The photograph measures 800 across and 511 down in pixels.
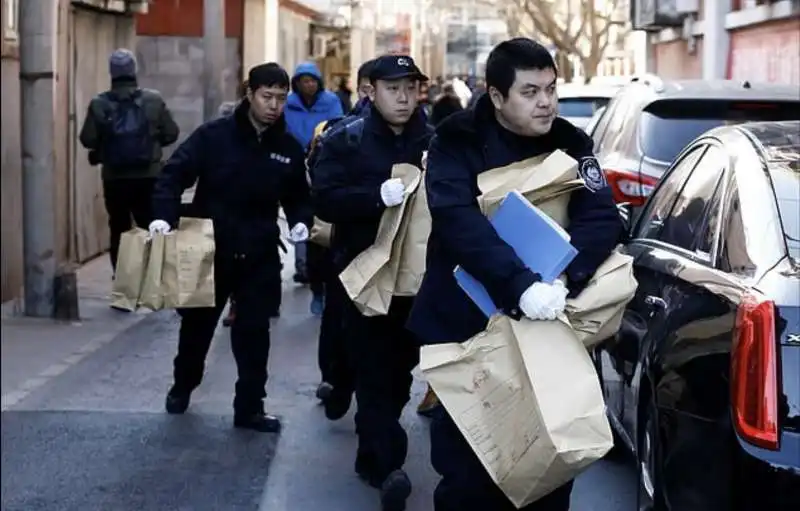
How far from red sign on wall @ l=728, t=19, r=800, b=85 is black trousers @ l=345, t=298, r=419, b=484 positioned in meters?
11.1

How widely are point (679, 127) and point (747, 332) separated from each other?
196 inches

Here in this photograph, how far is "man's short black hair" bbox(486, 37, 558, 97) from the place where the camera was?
4.48 metres

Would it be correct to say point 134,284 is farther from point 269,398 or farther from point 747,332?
point 747,332

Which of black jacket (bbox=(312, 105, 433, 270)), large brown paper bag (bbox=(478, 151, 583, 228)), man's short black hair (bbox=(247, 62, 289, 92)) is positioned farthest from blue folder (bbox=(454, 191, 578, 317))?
man's short black hair (bbox=(247, 62, 289, 92))

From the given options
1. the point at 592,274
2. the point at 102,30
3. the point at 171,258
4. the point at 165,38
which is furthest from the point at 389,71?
the point at 165,38

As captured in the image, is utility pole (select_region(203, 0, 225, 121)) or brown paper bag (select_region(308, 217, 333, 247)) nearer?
brown paper bag (select_region(308, 217, 333, 247))

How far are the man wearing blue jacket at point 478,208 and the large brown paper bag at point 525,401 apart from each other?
0.19 meters

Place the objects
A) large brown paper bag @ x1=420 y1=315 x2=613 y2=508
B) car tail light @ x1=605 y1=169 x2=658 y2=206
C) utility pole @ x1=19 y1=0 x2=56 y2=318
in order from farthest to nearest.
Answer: utility pole @ x1=19 y1=0 x2=56 y2=318
car tail light @ x1=605 y1=169 x2=658 y2=206
large brown paper bag @ x1=420 y1=315 x2=613 y2=508

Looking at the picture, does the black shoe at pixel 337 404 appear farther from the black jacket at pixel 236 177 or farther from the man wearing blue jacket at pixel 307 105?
the man wearing blue jacket at pixel 307 105

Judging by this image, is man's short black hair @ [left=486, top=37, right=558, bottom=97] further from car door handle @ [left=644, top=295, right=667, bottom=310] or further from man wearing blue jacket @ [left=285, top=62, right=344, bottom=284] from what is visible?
man wearing blue jacket @ [left=285, top=62, right=344, bottom=284]

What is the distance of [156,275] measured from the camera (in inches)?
297

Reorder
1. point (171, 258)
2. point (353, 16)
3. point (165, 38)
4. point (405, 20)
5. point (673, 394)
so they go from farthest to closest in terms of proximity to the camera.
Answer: point (405, 20) < point (353, 16) < point (165, 38) < point (171, 258) < point (673, 394)

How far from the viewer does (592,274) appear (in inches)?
173

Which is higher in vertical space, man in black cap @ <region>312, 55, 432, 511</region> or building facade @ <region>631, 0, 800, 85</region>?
building facade @ <region>631, 0, 800, 85</region>
